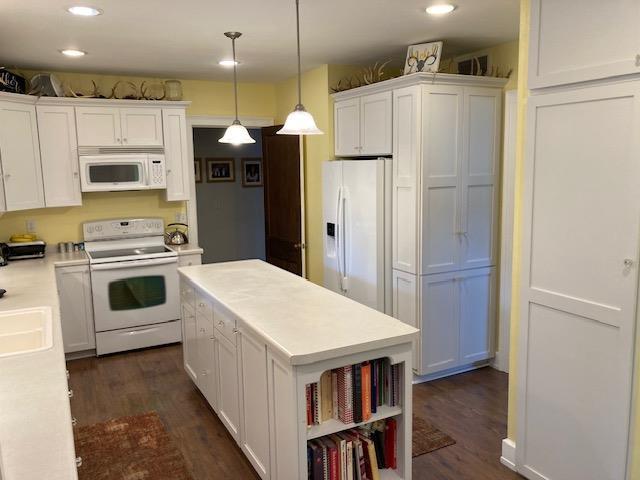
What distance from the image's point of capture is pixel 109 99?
15.0 ft

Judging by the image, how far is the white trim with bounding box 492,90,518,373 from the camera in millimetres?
3818

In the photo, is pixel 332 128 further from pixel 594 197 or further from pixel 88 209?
pixel 594 197

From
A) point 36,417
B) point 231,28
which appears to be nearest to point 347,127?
point 231,28

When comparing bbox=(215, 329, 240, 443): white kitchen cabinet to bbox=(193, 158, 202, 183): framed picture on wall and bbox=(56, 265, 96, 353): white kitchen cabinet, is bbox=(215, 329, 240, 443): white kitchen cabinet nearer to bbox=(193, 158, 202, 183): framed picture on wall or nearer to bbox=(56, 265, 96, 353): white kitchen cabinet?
bbox=(56, 265, 96, 353): white kitchen cabinet

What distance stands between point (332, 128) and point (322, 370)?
290cm

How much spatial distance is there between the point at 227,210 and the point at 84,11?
4.48m

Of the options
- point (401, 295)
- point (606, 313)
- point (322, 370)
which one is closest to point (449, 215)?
point (401, 295)

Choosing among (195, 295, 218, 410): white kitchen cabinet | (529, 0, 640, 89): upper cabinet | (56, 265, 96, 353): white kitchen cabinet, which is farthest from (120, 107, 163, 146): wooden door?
(529, 0, 640, 89): upper cabinet

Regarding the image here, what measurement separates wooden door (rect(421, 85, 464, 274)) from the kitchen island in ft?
3.45

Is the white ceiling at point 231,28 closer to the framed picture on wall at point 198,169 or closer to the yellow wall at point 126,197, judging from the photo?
the yellow wall at point 126,197

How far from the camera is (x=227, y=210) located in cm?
726

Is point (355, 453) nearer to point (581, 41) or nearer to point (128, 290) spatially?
point (581, 41)

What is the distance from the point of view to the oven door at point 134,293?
177 inches

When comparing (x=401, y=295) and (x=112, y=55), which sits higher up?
(x=112, y=55)
